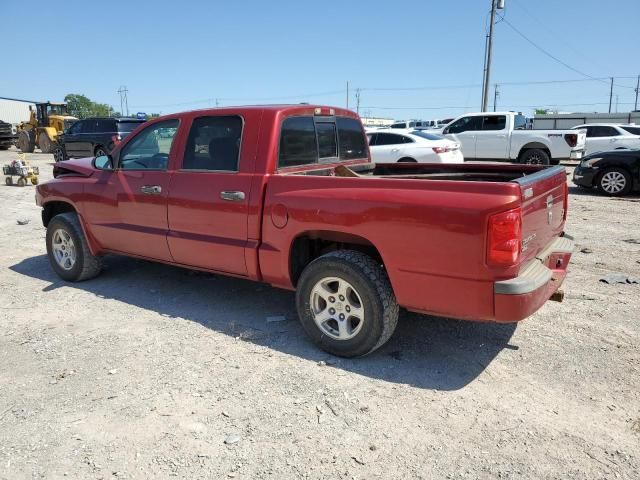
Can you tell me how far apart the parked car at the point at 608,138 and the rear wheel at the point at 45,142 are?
26.3 m

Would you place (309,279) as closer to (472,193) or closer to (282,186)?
(282,186)

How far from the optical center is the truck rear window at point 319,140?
435cm

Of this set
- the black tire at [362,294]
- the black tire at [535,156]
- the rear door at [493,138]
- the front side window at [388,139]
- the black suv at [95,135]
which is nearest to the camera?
the black tire at [362,294]

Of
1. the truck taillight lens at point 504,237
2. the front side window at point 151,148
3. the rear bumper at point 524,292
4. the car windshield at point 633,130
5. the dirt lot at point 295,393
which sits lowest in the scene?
the dirt lot at point 295,393

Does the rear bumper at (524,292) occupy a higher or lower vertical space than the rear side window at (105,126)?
lower

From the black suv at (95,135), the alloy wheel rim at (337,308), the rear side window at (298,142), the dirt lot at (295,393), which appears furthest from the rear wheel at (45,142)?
the alloy wheel rim at (337,308)

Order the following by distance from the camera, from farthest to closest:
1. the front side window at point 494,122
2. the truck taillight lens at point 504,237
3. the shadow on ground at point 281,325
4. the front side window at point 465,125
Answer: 1. the front side window at point 465,125
2. the front side window at point 494,122
3. the shadow on ground at point 281,325
4. the truck taillight lens at point 504,237

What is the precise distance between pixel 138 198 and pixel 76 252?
129 centimetres

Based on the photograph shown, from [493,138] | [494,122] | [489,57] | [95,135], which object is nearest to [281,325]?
[493,138]

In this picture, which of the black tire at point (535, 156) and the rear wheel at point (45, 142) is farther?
the rear wheel at point (45, 142)

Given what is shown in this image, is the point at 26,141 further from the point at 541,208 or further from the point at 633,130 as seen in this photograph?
the point at 541,208

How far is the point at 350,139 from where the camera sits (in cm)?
534

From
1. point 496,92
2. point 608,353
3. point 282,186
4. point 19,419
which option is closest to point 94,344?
point 19,419

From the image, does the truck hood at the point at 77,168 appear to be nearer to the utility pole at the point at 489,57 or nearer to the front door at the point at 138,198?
the front door at the point at 138,198
